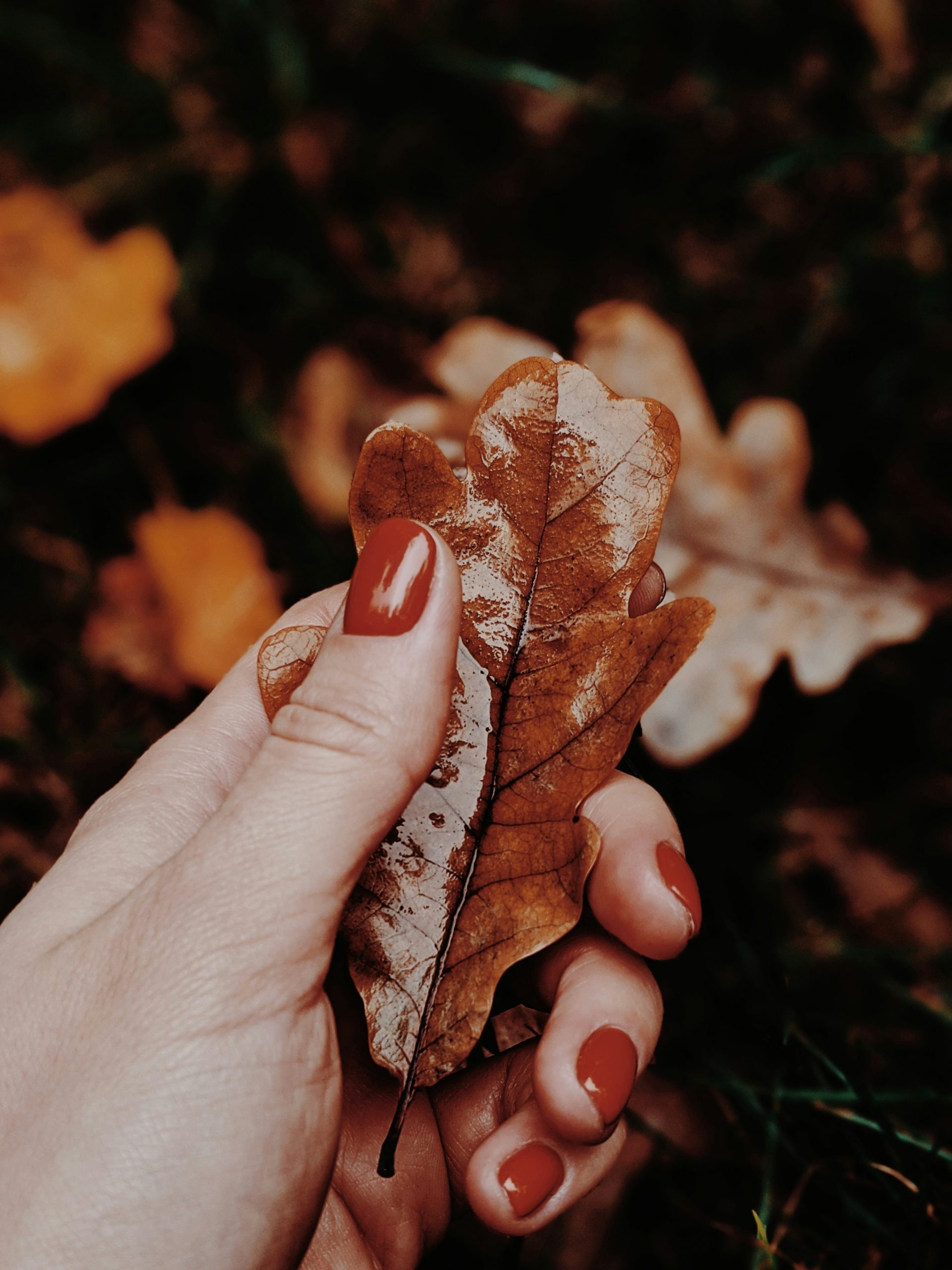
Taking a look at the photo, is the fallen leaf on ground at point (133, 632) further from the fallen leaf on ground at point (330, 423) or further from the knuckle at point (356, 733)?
the knuckle at point (356, 733)

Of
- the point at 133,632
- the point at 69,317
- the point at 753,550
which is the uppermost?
the point at 69,317

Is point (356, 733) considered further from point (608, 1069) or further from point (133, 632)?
point (133, 632)

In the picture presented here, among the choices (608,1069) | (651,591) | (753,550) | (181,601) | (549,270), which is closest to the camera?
(608,1069)

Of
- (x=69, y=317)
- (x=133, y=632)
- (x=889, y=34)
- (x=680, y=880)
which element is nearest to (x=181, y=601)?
(x=133, y=632)

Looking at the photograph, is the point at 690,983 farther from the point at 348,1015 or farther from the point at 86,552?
the point at 86,552

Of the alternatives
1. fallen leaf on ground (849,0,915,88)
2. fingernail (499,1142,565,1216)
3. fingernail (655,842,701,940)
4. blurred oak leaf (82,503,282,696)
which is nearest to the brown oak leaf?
fingernail (655,842,701,940)

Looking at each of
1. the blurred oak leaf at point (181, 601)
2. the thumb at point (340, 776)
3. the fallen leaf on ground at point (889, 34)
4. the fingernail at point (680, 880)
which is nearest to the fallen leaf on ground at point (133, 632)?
the blurred oak leaf at point (181, 601)
